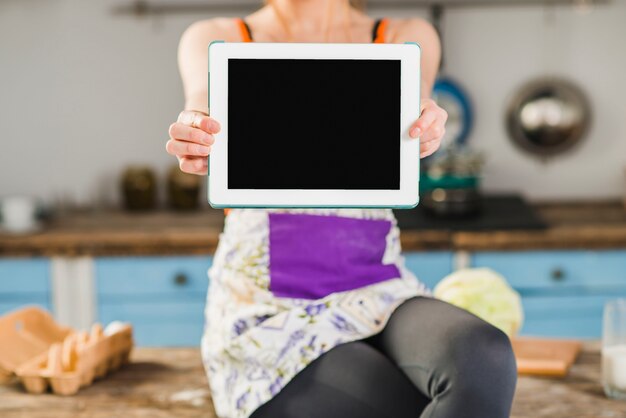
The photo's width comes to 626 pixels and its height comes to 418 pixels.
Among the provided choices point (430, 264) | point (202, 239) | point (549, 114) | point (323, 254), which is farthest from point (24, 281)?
point (549, 114)

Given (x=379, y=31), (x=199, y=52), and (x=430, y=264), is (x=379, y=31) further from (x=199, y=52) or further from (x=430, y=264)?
(x=430, y=264)

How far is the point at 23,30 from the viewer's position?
322 cm

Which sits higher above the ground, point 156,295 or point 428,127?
point 428,127

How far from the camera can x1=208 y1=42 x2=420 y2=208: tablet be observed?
118cm

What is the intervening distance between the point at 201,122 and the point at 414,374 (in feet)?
1.55

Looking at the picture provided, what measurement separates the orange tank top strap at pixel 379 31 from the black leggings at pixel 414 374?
489 mm

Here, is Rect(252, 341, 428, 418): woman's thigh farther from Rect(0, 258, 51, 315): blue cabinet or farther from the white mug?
the white mug

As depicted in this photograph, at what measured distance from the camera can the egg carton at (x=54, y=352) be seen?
1493 millimetres

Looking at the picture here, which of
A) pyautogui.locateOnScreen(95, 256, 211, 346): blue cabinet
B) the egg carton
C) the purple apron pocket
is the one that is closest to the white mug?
pyautogui.locateOnScreen(95, 256, 211, 346): blue cabinet

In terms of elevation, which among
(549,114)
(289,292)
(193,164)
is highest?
(549,114)

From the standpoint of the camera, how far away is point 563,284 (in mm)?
2711

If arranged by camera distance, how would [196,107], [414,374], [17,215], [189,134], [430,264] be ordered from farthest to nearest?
1. [17,215]
2. [430,264]
3. [196,107]
4. [414,374]
5. [189,134]

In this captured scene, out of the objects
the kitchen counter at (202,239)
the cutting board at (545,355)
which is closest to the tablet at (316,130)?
the cutting board at (545,355)

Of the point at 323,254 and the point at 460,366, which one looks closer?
the point at 460,366
